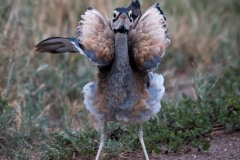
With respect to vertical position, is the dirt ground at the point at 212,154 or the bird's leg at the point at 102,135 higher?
the bird's leg at the point at 102,135

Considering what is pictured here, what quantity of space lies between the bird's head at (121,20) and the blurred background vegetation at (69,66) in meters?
1.09

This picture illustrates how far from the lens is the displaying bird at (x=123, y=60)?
5.03m

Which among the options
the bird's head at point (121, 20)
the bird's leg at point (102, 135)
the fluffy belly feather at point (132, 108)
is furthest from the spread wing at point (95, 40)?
the bird's leg at point (102, 135)

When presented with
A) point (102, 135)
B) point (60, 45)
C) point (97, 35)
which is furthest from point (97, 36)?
point (102, 135)

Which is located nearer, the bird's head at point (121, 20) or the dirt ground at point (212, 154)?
the bird's head at point (121, 20)

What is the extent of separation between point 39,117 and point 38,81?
3.91 ft

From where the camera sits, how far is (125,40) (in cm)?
504

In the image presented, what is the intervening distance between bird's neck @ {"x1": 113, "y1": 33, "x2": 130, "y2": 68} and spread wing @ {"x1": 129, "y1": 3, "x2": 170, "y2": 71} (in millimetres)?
78

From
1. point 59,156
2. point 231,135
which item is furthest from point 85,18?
point 231,135

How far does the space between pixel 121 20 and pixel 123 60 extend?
0.30 meters

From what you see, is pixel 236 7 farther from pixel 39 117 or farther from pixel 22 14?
pixel 39 117

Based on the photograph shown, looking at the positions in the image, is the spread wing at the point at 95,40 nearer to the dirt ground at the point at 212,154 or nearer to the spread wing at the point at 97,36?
the spread wing at the point at 97,36

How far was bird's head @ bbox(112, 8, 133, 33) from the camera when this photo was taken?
491 centimetres

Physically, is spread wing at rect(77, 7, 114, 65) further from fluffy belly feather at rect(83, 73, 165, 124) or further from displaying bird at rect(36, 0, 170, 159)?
fluffy belly feather at rect(83, 73, 165, 124)
